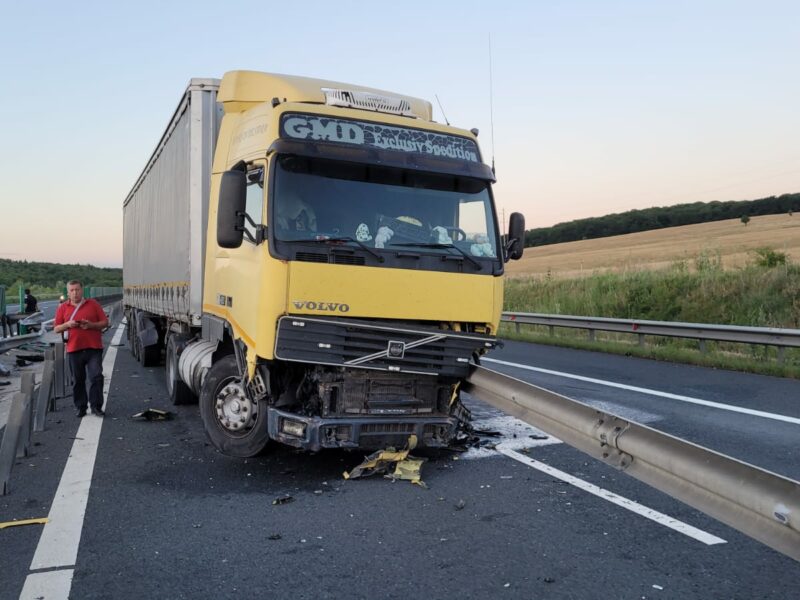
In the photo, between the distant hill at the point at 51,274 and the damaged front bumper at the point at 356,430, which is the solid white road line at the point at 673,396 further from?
the distant hill at the point at 51,274

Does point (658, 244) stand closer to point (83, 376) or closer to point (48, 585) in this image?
point (83, 376)

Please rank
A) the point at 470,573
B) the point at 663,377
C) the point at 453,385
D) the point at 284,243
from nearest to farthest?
the point at 470,573 → the point at 284,243 → the point at 453,385 → the point at 663,377

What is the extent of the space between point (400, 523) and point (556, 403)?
137 centimetres

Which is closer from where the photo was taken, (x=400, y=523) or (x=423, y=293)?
(x=400, y=523)

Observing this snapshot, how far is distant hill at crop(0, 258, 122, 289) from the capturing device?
104m

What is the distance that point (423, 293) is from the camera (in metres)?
6.06

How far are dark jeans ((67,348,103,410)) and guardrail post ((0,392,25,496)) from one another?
2.69 m

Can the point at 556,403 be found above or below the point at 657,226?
below

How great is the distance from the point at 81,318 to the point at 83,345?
0.34m

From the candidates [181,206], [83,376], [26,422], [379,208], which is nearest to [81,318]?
[83,376]

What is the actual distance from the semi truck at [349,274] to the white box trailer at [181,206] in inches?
47.8

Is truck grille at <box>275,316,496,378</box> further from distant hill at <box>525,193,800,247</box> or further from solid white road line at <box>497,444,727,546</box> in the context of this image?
distant hill at <box>525,193,800,247</box>

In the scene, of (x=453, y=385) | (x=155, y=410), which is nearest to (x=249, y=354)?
(x=453, y=385)

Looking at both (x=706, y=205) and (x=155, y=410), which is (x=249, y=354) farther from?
(x=706, y=205)
